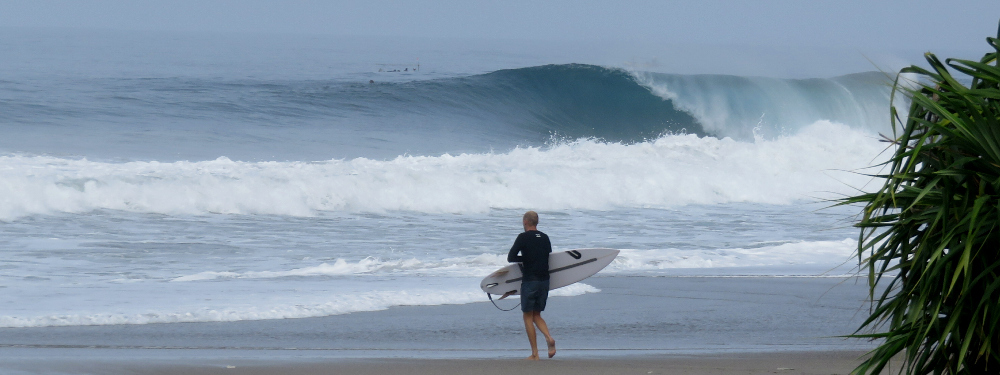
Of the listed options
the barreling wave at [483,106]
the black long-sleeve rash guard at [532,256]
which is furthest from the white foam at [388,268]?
the barreling wave at [483,106]

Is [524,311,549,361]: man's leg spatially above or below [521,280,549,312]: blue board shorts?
below

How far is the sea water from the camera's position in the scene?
8.24 m

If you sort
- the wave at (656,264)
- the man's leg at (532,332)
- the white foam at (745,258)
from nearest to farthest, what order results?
1. the man's leg at (532,332)
2. the wave at (656,264)
3. the white foam at (745,258)

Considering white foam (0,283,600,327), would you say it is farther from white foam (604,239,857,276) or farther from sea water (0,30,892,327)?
white foam (604,239,857,276)

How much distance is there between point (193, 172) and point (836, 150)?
1550 centimetres

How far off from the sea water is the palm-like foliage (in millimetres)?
415

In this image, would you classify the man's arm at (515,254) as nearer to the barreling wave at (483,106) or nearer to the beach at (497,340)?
the beach at (497,340)

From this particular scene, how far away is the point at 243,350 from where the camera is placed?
225 inches

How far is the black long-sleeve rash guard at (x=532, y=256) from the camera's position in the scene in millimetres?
5773

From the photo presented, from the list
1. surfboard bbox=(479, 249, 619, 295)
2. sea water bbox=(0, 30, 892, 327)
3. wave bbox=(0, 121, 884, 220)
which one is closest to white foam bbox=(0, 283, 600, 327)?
sea water bbox=(0, 30, 892, 327)

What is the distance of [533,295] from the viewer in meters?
5.76

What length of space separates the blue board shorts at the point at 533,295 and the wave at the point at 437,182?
6.47m

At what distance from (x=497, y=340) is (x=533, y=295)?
2.45 feet

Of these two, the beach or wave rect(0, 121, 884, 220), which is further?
wave rect(0, 121, 884, 220)
